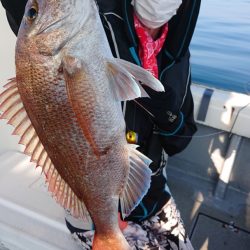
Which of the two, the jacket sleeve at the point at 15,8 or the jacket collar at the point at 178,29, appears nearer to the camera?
the jacket sleeve at the point at 15,8

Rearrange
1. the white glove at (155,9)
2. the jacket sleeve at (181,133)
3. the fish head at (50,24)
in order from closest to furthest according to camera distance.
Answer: the fish head at (50,24) < the white glove at (155,9) < the jacket sleeve at (181,133)

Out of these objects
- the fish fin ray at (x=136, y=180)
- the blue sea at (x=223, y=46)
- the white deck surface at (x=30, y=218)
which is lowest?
the white deck surface at (x=30, y=218)

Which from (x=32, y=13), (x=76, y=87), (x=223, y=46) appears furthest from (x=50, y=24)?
(x=223, y=46)

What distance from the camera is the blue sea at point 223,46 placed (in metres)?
3.80

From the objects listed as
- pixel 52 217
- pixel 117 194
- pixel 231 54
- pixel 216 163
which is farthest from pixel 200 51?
pixel 117 194

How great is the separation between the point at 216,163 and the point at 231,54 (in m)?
1.93

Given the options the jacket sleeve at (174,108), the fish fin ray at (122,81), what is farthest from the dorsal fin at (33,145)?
the jacket sleeve at (174,108)

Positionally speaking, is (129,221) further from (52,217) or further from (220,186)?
(220,186)

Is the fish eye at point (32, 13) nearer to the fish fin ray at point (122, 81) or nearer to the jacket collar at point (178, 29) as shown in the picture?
the fish fin ray at point (122, 81)

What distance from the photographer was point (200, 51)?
441cm

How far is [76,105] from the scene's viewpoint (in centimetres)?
103

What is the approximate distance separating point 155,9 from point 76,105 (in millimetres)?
657

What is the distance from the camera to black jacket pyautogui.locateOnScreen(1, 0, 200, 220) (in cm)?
159

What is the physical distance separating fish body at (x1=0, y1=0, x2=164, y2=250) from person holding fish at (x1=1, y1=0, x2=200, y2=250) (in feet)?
0.67
